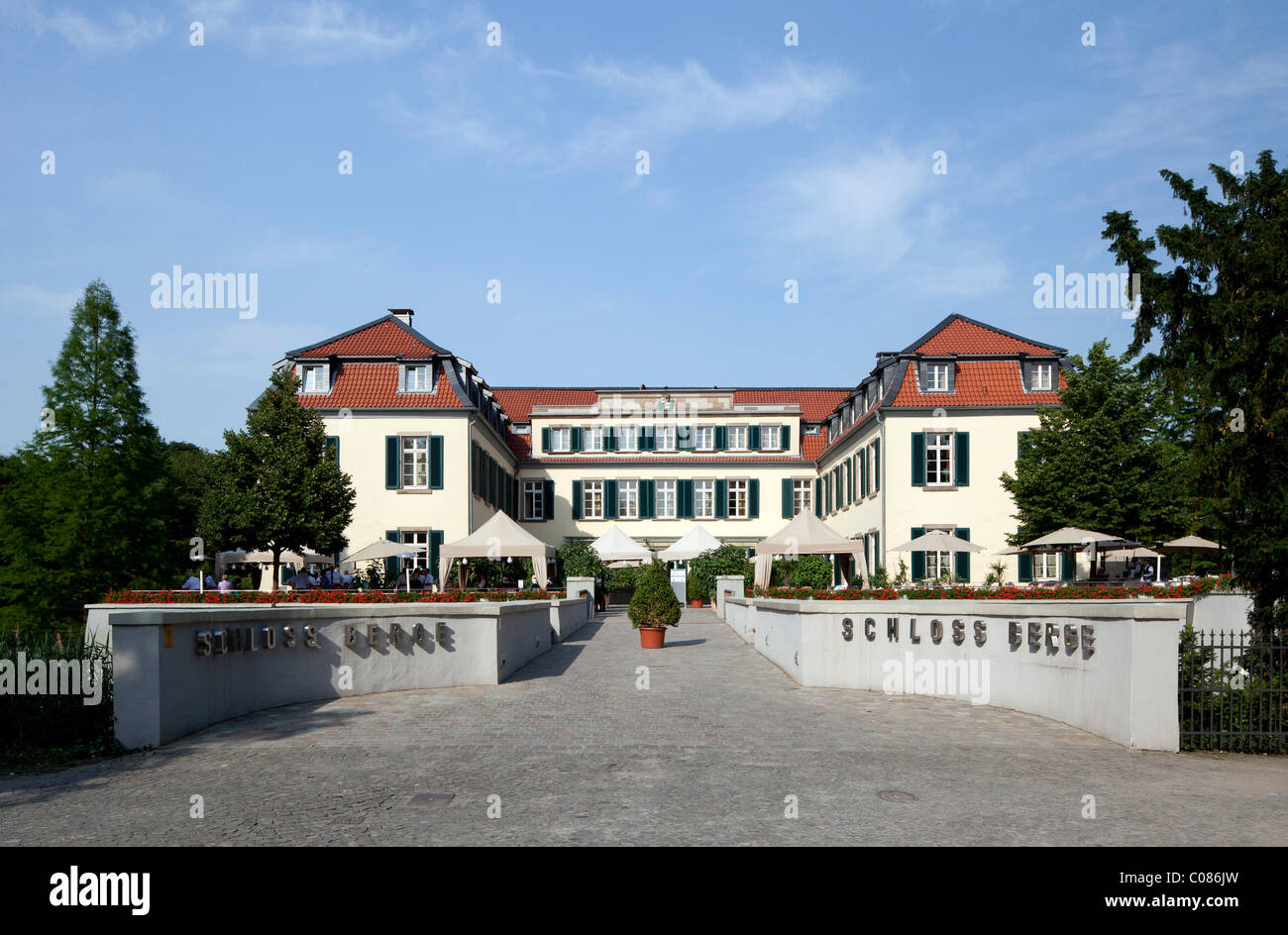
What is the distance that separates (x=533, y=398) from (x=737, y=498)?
497 inches

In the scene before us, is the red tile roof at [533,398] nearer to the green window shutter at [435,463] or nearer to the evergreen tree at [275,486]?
the green window shutter at [435,463]

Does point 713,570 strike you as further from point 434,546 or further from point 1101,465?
point 1101,465

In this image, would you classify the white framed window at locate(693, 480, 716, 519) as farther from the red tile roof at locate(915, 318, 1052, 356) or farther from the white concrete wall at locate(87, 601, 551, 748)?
the white concrete wall at locate(87, 601, 551, 748)

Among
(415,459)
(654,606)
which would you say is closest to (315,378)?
(415,459)

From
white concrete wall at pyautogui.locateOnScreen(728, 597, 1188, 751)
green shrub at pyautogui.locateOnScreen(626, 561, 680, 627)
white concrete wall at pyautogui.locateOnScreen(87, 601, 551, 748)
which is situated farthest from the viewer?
green shrub at pyautogui.locateOnScreen(626, 561, 680, 627)

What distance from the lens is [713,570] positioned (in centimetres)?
4159

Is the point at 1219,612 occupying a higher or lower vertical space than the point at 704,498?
lower

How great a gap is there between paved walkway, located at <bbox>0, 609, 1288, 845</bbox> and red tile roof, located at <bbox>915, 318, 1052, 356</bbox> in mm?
Result: 27927

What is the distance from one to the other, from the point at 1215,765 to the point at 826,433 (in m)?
42.2

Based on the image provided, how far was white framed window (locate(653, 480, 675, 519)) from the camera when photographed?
4841 centimetres

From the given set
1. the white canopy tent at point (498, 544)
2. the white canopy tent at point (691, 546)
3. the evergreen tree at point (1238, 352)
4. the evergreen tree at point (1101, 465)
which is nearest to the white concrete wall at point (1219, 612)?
the evergreen tree at point (1238, 352)

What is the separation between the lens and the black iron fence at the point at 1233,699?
9336mm

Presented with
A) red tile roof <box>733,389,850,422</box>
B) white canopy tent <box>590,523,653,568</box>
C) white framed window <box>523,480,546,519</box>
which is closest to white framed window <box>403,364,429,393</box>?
white canopy tent <box>590,523,653,568</box>
